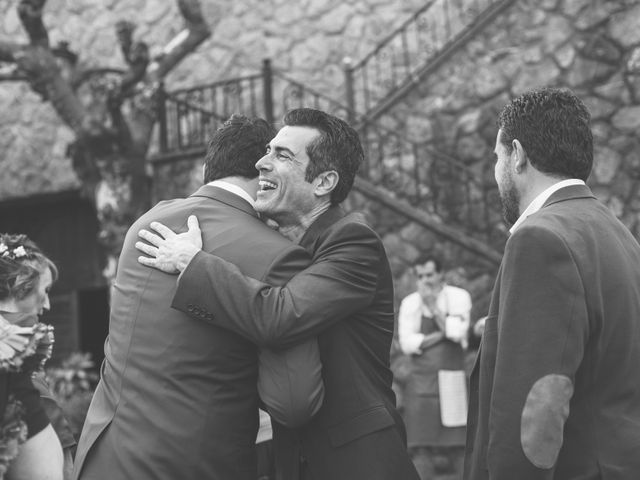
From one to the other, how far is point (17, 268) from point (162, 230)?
724mm

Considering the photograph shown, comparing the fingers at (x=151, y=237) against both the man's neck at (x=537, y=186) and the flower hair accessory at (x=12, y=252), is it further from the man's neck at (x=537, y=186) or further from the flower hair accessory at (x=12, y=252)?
the man's neck at (x=537, y=186)

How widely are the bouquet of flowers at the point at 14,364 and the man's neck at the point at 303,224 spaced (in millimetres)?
1037

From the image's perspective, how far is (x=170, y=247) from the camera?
309 cm

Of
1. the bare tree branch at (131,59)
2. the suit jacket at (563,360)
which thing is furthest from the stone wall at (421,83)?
the suit jacket at (563,360)

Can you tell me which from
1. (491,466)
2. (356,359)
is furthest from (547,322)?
(356,359)

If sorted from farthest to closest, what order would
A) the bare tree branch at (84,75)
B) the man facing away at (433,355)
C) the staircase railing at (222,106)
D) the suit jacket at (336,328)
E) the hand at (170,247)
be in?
the bare tree branch at (84,75)
the staircase railing at (222,106)
the man facing away at (433,355)
the hand at (170,247)
the suit jacket at (336,328)

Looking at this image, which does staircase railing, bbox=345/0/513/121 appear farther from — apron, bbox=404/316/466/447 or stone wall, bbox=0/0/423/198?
apron, bbox=404/316/466/447

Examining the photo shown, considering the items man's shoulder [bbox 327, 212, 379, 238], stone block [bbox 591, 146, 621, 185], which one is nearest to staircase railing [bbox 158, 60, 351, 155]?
stone block [bbox 591, 146, 621, 185]

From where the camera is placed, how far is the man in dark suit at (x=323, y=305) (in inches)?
117

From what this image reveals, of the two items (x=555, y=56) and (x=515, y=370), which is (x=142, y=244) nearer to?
(x=515, y=370)

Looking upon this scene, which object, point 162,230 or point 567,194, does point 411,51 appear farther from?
point 567,194

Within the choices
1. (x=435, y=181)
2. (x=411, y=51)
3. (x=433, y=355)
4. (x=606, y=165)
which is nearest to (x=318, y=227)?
(x=433, y=355)

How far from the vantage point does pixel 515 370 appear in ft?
8.51

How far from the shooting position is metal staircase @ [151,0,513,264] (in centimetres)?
995
